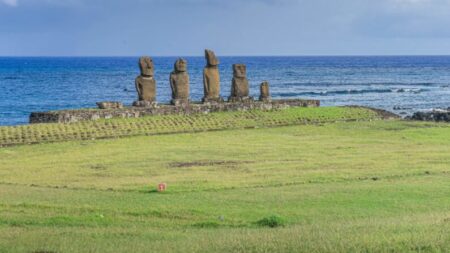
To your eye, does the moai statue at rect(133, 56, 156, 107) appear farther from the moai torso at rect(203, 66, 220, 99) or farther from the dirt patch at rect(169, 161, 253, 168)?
the dirt patch at rect(169, 161, 253, 168)

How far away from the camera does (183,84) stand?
49.8 metres

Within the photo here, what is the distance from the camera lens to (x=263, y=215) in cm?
1853

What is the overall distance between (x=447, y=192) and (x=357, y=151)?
38.1ft

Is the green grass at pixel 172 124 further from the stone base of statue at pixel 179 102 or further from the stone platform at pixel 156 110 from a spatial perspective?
the stone base of statue at pixel 179 102

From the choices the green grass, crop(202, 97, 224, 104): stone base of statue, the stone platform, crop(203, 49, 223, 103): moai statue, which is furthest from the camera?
crop(203, 49, 223, 103): moai statue

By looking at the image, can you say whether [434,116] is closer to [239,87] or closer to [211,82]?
[239,87]

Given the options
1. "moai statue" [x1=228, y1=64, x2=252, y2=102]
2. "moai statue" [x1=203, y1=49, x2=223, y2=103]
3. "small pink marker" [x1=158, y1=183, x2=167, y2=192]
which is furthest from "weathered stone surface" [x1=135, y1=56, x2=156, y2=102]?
"small pink marker" [x1=158, y1=183, x2=167, y2=192]

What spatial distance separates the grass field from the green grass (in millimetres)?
1611

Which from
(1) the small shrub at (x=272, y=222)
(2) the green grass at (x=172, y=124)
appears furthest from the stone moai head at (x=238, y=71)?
(1) the small shrub at (x=272, y=222)

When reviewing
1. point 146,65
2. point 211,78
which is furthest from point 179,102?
point 211,78

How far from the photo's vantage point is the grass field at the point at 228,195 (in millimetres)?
13922

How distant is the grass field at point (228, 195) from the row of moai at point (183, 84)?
9.24 m

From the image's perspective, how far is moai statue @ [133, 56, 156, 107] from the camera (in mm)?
47938

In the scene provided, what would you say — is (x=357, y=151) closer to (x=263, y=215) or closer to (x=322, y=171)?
(x=322, y=171)
